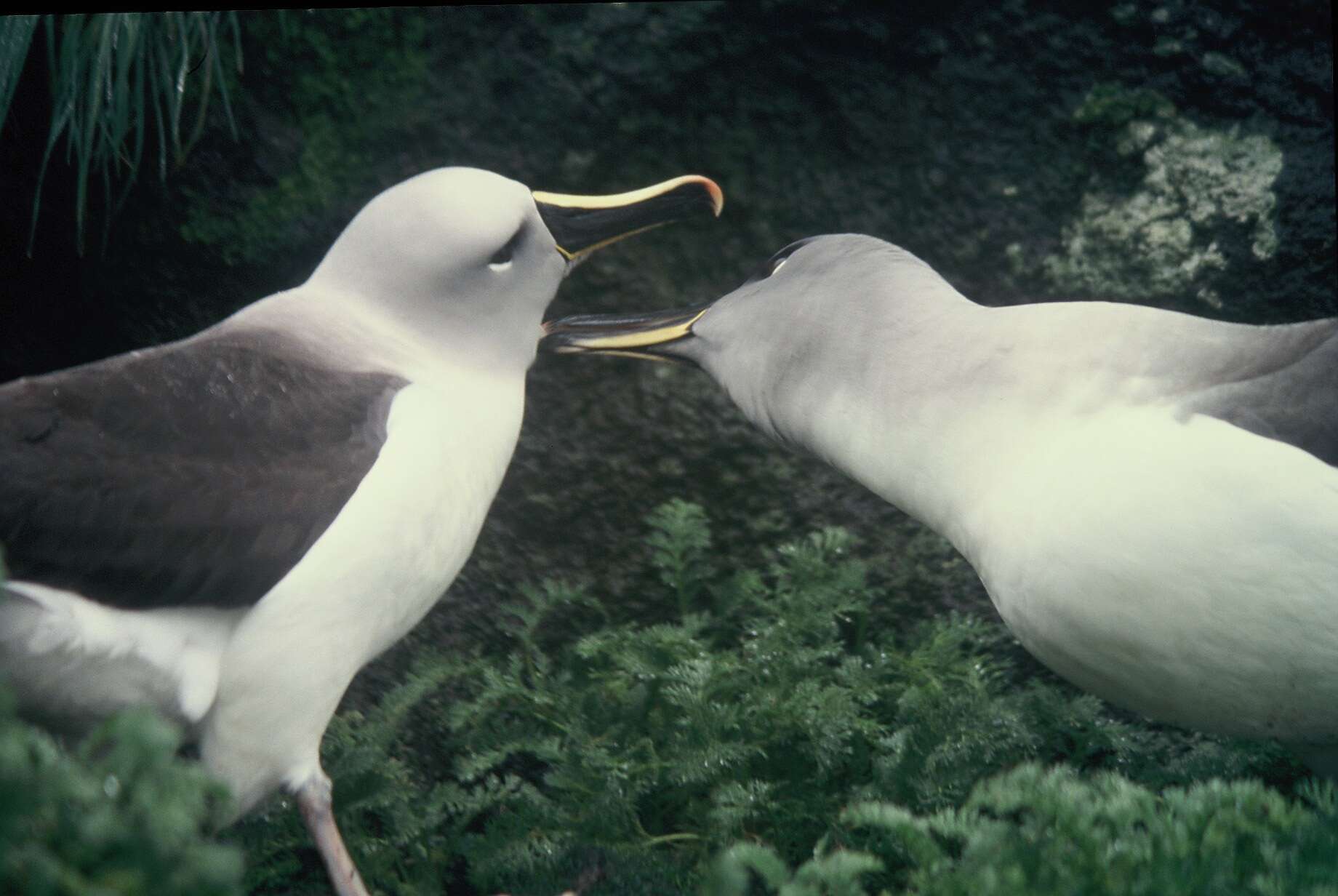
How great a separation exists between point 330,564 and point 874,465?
0.71 metres

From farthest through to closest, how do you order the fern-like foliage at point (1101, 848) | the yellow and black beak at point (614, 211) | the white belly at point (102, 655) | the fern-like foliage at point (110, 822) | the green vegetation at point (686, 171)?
1. the green vegetation at point (686, 171)
2. the yellow and black beak at point (614, 211)
3. the white belly at point (102, 655)
4. the fern-like foliage at point (1101, 848)
5. the fern-like foliage at point (110, 822)

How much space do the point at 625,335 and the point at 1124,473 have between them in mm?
811

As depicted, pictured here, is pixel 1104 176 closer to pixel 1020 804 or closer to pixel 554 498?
pixel 554 498

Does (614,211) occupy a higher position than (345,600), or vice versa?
(614,211)

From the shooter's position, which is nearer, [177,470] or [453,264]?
[177,470]

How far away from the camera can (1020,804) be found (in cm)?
135

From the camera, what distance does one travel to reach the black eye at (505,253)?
6.23 ft

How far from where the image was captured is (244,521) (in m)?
1.51

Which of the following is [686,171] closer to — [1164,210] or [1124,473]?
[1164,210]

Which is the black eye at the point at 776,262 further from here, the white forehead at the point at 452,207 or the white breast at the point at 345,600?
the white breast at the point at 345,600

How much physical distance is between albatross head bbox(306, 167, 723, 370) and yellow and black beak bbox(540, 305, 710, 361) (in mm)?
83

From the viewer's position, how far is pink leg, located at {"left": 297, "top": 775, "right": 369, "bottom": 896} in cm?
161

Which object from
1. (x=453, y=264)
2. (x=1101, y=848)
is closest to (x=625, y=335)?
(x=453, y=264)

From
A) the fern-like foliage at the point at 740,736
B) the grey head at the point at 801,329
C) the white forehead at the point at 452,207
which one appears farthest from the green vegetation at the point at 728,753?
the white forehead at the point at 452,207
